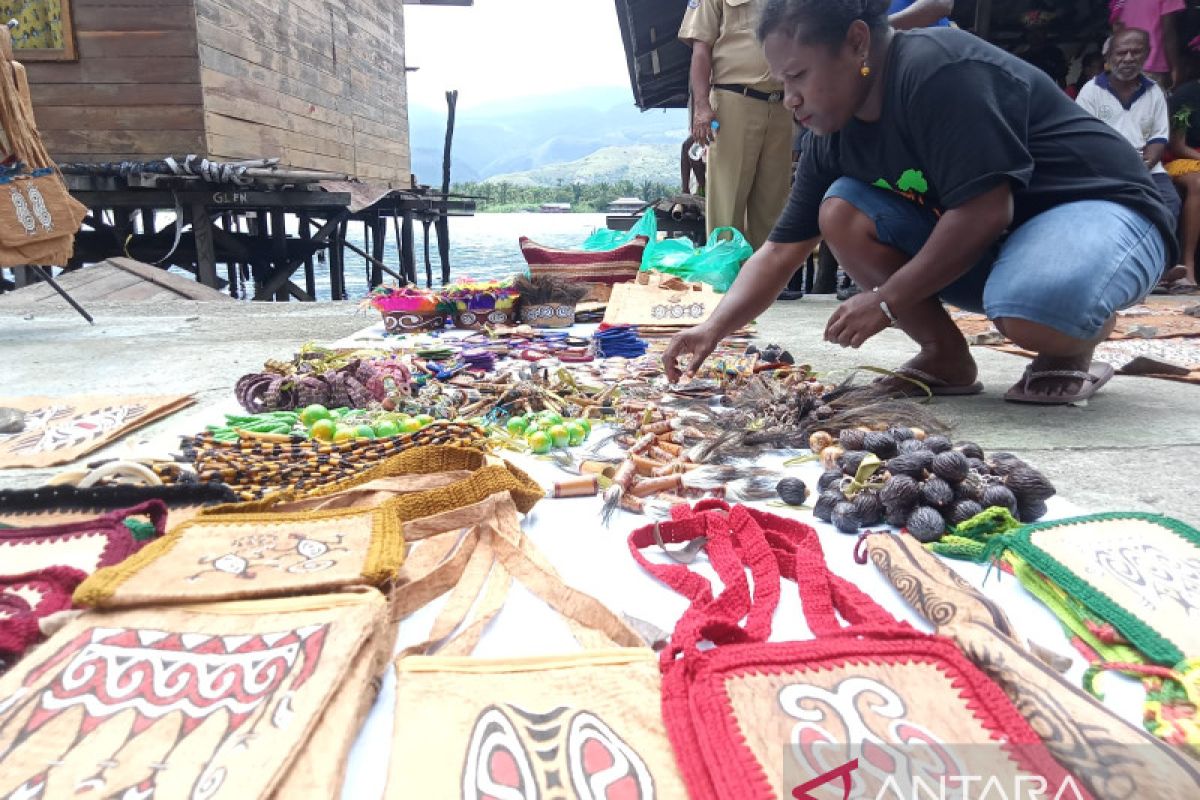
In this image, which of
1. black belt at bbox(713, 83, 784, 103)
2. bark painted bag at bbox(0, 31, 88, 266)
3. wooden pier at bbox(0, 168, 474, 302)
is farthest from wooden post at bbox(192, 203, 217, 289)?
black belt at bbox(713, 83, 784, 103)

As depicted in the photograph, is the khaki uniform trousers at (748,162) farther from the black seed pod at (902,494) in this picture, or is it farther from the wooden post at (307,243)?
the wooden post at (307,243)

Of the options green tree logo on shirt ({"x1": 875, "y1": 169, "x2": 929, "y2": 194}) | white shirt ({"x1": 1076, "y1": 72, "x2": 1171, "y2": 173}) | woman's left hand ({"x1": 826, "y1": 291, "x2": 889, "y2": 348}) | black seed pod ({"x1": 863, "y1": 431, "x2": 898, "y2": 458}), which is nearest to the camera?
black seed pod ({"x1": 863, "y1": 431, "x2": 898, "y2": 458})

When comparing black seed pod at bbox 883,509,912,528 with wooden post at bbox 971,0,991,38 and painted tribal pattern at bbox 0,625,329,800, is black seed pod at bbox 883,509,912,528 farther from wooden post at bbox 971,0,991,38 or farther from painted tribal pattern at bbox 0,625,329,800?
wooden post at bbox 971,0,991,38

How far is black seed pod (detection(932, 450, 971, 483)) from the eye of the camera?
1343mm

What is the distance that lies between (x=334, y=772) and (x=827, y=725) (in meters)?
0.50

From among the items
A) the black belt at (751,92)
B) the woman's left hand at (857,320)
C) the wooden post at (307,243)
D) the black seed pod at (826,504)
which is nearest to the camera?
the black seed pod at (826,504)

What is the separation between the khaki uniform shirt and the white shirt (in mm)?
2688

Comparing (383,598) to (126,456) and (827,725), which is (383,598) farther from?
(126,456)

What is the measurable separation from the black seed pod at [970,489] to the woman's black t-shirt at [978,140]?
995mm

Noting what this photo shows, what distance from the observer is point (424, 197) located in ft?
41.4

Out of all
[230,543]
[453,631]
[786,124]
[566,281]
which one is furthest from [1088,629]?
[786,124]

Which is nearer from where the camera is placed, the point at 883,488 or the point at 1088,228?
the point at 883,488

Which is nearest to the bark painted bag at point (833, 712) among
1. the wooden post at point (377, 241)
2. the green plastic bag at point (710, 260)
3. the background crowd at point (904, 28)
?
the green plastic bag at point (710, 260)

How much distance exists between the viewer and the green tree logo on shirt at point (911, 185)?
2.28 metres
